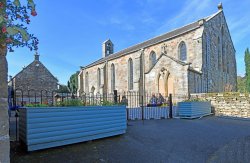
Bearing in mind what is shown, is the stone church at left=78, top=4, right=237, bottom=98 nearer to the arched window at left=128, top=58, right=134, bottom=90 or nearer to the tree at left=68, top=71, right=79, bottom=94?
the arched window at left=128, top=58, right=134, bottom=90

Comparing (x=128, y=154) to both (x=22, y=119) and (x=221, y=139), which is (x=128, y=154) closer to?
(x=22, y=119)

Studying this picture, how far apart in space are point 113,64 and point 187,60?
15.8m

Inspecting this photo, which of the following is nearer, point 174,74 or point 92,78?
point 174,74

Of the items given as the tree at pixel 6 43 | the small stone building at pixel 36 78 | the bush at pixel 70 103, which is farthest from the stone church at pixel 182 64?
the tree at pixel 6 43

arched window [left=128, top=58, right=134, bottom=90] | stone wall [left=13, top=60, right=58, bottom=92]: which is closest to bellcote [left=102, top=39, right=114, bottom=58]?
arched window [left=128, top=58, right=134, bottom=90]

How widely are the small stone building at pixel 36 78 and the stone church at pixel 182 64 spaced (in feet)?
31.0

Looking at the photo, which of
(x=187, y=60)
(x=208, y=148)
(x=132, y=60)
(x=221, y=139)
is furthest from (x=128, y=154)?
(x=132, y=60)

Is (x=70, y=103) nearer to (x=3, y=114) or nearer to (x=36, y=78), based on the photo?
(x=3, y=114)

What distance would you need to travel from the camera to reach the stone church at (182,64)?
2289 centimetres

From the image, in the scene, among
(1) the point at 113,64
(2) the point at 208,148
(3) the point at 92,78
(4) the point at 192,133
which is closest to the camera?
Result: (2) the point at 208,148

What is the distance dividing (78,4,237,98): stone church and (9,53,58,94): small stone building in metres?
9.46

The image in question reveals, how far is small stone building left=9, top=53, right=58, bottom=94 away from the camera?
3266 centimetres

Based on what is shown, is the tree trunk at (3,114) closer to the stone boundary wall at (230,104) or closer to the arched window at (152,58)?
the stone boundary wall at (230,104)

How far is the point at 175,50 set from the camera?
27828mm
